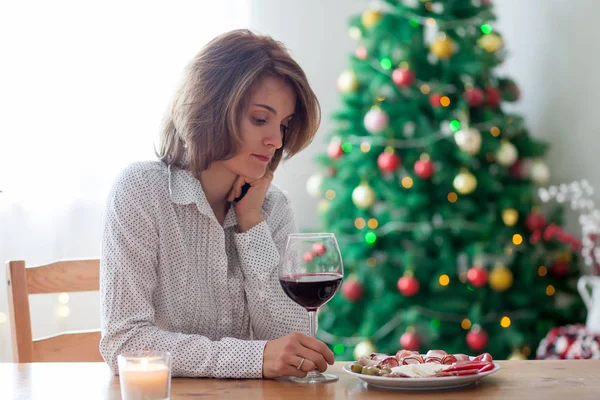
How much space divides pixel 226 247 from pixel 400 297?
1.72 metres

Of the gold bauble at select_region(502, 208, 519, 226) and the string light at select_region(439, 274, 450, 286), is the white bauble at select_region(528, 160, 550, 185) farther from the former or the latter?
the string light at select_region(439, 274, 450, 286)

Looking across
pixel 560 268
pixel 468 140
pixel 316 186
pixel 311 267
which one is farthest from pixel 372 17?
pixel 311 267

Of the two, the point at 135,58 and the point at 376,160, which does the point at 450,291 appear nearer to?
the point at 376,160

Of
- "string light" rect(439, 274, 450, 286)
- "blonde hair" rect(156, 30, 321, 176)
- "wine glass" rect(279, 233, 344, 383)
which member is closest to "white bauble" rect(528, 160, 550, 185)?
"string light" rect(439, 274, 450, 286)

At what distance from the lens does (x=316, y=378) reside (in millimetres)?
1297

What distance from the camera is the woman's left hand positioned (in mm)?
1739

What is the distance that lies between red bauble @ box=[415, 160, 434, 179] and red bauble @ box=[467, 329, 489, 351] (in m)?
0.67

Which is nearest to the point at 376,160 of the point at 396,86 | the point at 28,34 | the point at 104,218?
the point at 396,86

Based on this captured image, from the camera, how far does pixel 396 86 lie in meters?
3.36

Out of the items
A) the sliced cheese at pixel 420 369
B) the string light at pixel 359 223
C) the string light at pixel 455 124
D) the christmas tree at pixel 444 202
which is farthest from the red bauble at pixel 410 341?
the sliced cheese at pixel 420 369

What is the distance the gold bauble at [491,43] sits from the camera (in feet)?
11.0

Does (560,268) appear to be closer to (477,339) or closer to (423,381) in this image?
(477,339)

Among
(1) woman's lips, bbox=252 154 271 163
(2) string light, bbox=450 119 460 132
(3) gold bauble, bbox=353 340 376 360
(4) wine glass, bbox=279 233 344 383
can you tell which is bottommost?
(3) gold bauble, bbox=353 340 376 360

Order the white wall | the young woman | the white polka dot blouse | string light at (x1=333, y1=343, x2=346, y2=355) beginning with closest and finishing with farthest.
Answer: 1. the white polka dot blouse
2. the young woman
3. string light at (x1=333, y1=343, x2=346, y2=355)
4. the white wall
